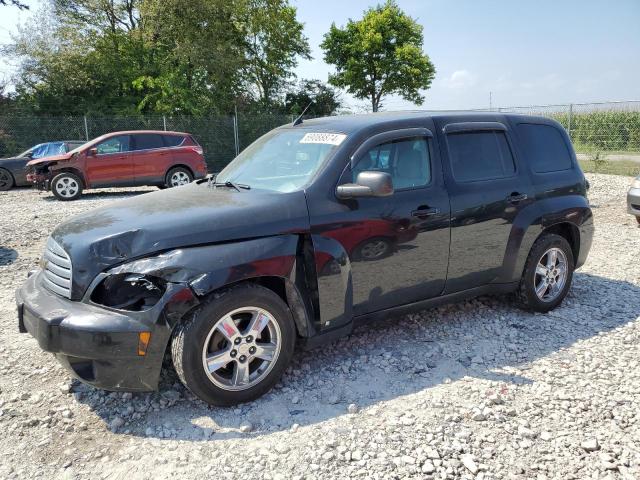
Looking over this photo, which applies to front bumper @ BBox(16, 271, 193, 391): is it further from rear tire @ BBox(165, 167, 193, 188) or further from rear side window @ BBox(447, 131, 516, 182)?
rear tire @ BBox(165, 167, 193, 188)

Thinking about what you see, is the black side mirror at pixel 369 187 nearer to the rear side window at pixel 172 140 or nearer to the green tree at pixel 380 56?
the rear side window at pixel 172 140

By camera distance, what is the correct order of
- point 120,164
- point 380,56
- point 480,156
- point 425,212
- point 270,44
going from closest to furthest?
point 425,212
point 480,156
point 120,164
point 270,44
point 380,56

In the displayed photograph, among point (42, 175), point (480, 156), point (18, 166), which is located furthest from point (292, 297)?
point (18, 166)

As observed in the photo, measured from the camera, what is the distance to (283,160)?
3971 millimetres

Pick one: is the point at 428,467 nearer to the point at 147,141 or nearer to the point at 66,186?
the point at 66,186

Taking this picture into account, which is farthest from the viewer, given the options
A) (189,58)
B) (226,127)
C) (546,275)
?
(189,58)

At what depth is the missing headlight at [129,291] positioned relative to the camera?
9.52ft

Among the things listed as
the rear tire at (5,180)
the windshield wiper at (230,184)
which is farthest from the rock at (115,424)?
the rear tire at (5,180)

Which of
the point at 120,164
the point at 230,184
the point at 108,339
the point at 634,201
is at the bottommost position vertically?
the point at 108,339

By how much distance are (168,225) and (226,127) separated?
1948cm

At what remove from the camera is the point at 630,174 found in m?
15.5

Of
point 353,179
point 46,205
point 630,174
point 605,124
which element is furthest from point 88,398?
point 605,124

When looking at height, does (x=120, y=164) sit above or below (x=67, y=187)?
above

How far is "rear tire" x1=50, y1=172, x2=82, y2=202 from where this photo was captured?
12.3 metres
